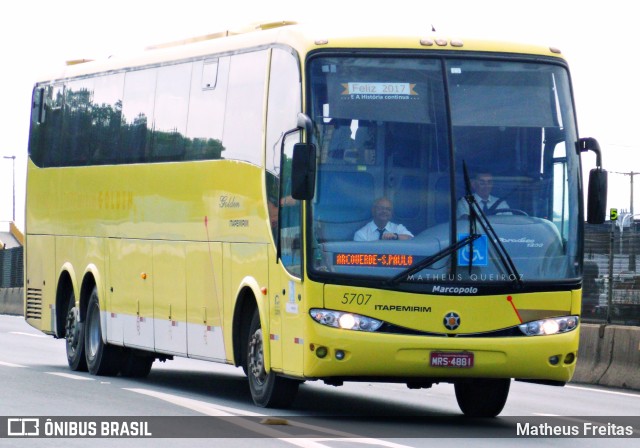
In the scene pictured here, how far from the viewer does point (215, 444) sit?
12234mm

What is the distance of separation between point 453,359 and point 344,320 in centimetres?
99

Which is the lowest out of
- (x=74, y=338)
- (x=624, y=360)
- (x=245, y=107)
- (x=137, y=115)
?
(x=624, y=360)

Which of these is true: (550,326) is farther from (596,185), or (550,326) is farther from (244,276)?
(244,276)

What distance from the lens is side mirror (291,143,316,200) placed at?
1405 centimetres

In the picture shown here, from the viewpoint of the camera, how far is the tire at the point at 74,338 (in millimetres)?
21375

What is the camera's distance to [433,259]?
14305 mm

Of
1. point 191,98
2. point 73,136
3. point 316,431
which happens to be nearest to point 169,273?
point 191,98

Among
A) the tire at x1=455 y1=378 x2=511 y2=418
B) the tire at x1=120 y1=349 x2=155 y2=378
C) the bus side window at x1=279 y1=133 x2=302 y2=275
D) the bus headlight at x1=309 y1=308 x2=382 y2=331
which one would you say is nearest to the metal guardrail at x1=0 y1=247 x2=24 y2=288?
the tire at x1=120 y1=349 x2=155 y2=378

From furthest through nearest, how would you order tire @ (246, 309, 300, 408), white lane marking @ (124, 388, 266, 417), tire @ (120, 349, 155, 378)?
1. tire @ (120, 349, 155, 378)
2. tire @ (246, 309, 300, 408)
3. white lane marking @ (124, 388, 266, 417)

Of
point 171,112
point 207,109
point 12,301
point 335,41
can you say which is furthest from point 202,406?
point 12,301

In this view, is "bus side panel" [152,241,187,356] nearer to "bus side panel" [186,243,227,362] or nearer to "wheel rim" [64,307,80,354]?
"bus side panel" [186,243,227,362]

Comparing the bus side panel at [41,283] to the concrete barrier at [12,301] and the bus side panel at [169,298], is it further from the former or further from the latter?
the concrete barrier at [12,301]

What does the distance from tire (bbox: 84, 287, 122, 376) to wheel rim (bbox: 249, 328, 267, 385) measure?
508 centimetres

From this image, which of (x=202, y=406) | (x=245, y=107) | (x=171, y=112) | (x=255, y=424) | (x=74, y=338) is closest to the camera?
(x=255, y=424)
